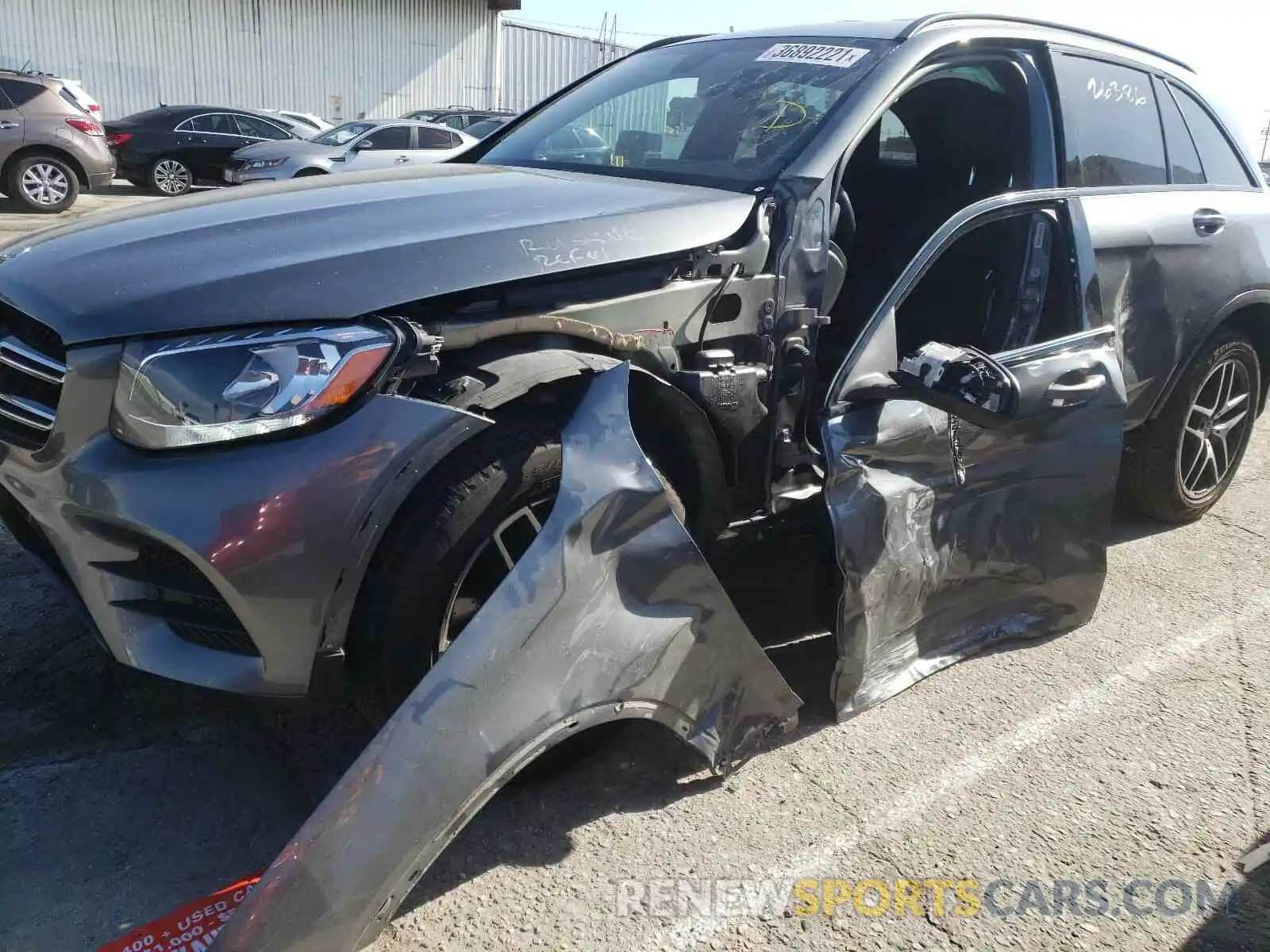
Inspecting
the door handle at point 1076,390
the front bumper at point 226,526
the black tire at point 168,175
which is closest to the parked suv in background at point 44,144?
the black tire at point 168,175

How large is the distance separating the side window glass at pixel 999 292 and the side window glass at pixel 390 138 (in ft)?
42.4

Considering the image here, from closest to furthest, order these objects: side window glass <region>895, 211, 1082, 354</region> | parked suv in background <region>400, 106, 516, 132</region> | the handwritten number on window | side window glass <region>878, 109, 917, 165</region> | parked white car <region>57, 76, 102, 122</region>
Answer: side window glass <region>895, 211, 1082, 354</region> < the handwritten number on window < side window glass <region>878, 109, 917, 165</region> < parked white car <region>57, 76, 102, 122</region> < parked suv in background <region>400, 106, 516, 132</region>

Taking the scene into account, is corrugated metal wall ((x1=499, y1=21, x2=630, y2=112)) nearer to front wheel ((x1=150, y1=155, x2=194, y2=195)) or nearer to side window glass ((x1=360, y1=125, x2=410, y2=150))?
front wheel ((x1=150, y1=155, x2=194, y2=195))

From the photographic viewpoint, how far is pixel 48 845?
2.15 meters

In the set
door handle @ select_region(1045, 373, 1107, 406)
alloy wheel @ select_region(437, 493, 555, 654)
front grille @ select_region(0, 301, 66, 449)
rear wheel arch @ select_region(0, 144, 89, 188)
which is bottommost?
rear wheel arch @ select_region(0, 144, 89, 188)

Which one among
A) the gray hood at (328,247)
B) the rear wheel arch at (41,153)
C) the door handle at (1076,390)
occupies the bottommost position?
the rear wheel arch at (41,153)

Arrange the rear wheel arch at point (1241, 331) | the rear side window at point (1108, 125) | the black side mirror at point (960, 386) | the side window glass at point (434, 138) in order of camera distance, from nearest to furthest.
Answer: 1. the black side mirror at point (960, 386)
2. the rear side window at point (1108, 125)
3. the rear wheel arch at point (1241, 331)
4. the side window glass at point (434, 138)

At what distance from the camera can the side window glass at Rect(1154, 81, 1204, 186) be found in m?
3.81

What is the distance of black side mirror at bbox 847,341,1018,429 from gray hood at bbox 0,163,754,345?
57cm

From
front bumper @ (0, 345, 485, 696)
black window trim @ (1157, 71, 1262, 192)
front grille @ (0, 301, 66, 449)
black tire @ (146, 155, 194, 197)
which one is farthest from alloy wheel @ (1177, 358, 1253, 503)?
black tire @ (146, 155, 194, 197)

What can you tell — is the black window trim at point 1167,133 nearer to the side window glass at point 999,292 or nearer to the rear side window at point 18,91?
the side window glass at point 999,292

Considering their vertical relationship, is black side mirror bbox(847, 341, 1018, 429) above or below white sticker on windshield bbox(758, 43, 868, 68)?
below

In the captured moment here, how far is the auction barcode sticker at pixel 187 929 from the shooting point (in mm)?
1896

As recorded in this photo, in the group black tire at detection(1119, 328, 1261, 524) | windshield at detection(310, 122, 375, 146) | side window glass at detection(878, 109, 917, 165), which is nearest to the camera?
side window glass at detection(878, 109, 917, 165)
